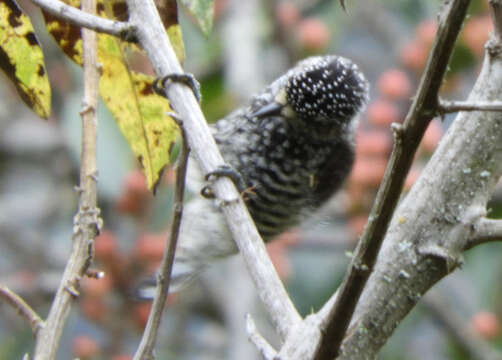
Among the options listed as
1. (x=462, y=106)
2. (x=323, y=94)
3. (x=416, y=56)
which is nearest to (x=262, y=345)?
(x=462, y=106)

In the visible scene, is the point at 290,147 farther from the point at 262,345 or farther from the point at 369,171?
the point at 262,345

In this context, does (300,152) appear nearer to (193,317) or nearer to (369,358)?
(369,358)

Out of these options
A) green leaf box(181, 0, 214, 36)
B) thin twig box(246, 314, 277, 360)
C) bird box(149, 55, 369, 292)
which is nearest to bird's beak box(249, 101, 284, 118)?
bird box(149, 55, 369, 292)

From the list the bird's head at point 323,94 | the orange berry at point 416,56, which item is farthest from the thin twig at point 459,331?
the bird's head at point 323,94

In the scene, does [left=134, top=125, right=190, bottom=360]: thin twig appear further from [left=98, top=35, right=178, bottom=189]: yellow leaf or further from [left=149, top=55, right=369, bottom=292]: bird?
[left=149, top=55, right=369, bottom=292]: bird

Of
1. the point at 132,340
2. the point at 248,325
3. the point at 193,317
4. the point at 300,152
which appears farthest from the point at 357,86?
the point at 193,317
